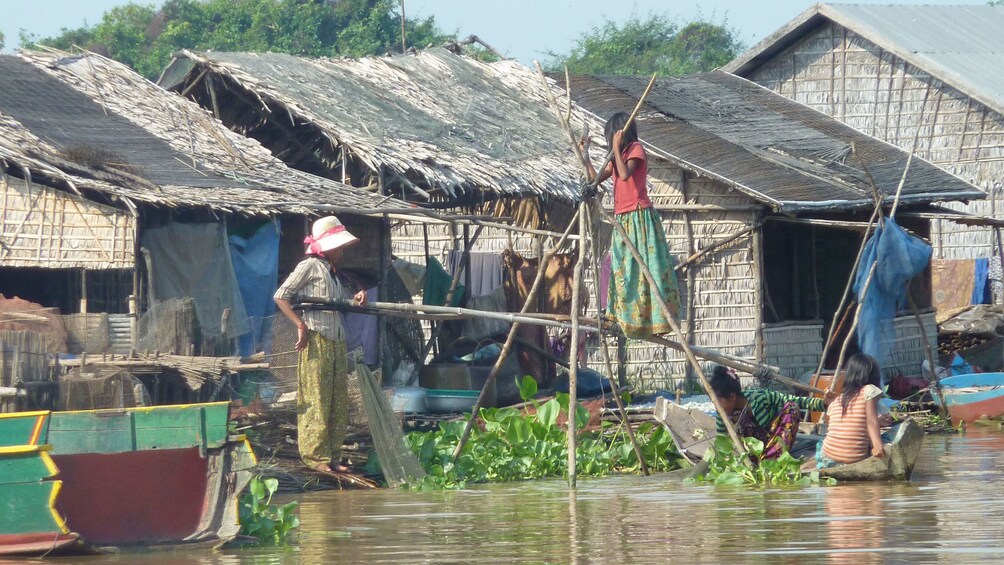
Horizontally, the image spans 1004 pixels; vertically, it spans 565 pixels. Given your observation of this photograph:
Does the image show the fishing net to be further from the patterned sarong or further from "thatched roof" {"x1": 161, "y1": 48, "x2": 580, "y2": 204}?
"thatched roof" {"x1": 161, "y1": 48, "x2": 580, "y2": 204}

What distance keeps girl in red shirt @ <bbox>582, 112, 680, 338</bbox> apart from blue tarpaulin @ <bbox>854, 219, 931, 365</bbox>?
4.20 meters

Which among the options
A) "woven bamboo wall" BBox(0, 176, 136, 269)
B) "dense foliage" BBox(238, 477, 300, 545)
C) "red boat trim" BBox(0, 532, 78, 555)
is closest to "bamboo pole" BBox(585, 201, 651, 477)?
"dense foliage" BBox(238, 477, 300, 545)

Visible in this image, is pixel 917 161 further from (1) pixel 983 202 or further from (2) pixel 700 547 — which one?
(2) pixel 700 547

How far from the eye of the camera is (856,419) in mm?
8805

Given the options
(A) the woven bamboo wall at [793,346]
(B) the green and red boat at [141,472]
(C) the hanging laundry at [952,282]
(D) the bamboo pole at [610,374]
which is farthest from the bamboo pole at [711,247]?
(B) the green and red boat at [141,472]

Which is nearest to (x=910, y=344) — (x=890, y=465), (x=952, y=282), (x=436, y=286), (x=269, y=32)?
(x=952, y=282)

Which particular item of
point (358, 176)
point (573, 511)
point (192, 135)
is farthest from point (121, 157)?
point (573, 511)

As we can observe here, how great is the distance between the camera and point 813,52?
20203 mm

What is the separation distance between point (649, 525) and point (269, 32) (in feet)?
89.7

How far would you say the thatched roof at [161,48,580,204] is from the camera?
1292 centimetres

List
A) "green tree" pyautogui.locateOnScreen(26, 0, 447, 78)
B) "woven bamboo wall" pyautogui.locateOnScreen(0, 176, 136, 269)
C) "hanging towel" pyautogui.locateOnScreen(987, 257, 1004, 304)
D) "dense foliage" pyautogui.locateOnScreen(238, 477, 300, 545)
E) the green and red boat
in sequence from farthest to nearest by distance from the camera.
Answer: "green tree" pyautogui.locateOnScreen(26, 0, 447, 78) < "hanging towel" pyautogui.locateOnScreen(987, 257, 1004, 304) < "woven bamboo wall" pyautogui.locateOnScreen(0, 176, 136, 269) < "dense foliage" pyautogui.locateOnScreen(238, 477, 300, 545) < the green and red boat

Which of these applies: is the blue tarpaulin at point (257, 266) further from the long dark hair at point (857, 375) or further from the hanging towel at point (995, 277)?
the hanging towel at point (995, 277)

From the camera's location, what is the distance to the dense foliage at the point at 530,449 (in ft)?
31.3

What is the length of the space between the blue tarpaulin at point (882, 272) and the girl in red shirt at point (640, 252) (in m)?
4.20
